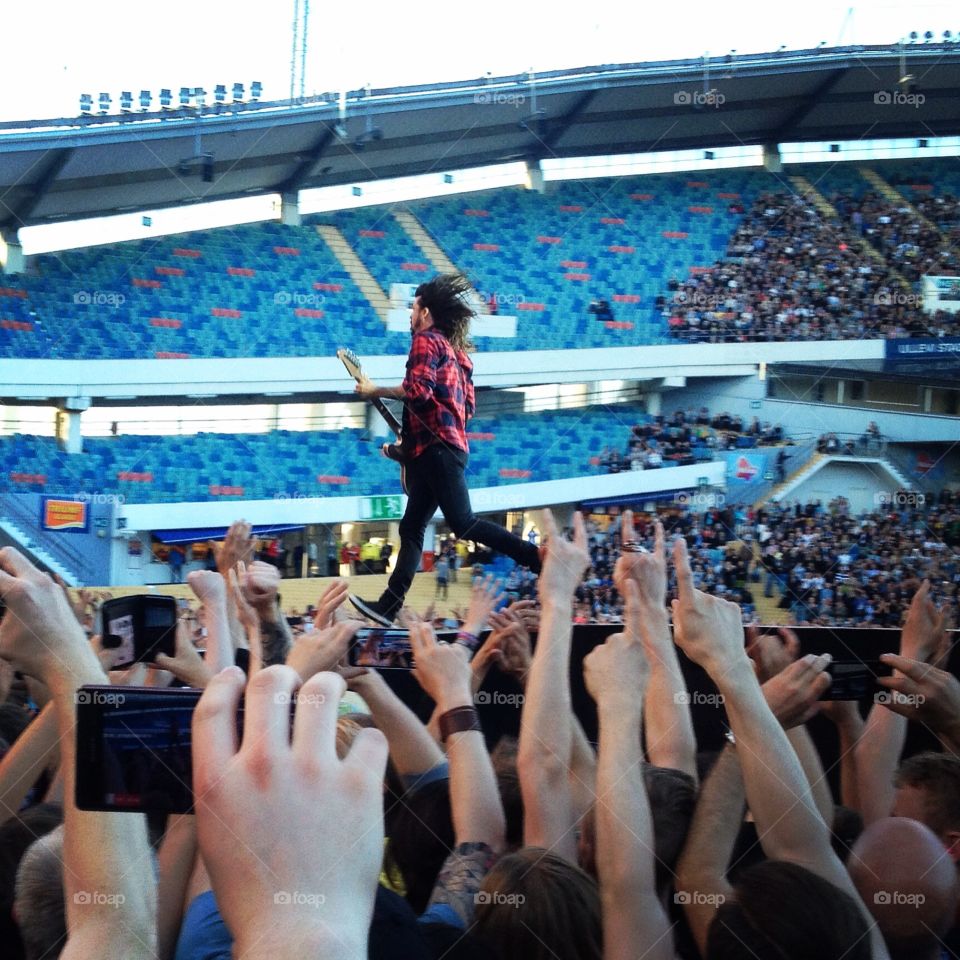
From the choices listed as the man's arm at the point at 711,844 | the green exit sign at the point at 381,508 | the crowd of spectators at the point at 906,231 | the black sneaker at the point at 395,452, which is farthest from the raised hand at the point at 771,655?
the crowd of spectators at the point at 906,231

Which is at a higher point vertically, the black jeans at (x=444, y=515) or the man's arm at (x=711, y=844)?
the black jeans at (x=444, y=515)

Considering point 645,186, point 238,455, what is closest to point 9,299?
point 238,455

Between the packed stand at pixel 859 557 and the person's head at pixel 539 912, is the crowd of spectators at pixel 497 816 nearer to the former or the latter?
the person's head at pixel 539 912

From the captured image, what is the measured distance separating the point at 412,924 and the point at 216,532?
279 inches

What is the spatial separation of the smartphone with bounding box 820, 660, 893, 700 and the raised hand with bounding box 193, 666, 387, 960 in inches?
72.4

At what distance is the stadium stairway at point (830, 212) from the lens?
1132cm

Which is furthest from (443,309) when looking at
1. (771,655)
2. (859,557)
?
(859,557)

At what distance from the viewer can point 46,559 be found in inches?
302

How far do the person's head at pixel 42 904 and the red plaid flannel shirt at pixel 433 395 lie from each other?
9.35 ft

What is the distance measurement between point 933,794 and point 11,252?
30.8ft

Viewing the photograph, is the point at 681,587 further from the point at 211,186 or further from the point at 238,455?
the point at 211,186

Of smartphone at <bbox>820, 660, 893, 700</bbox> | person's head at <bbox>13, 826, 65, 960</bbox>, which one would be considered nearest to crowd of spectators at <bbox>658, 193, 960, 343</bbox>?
smartphone at <bbox>820, 660, 893, 700</bbox>

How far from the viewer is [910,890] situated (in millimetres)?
1596

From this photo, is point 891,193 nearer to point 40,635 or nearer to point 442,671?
point 442,671
